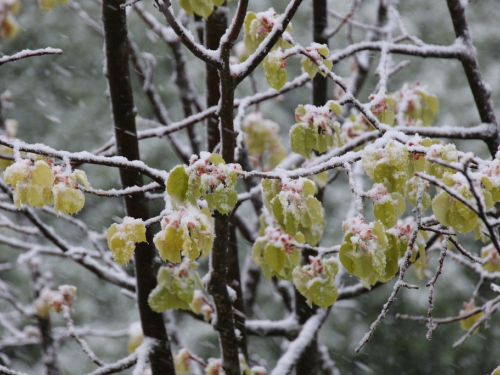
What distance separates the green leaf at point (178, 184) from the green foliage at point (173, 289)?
1.84 ft

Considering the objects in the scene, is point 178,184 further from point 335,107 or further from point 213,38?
point 213,38

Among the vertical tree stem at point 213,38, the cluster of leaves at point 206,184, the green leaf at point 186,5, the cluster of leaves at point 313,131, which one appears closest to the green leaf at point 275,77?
the cluster of leaves at point 313,131

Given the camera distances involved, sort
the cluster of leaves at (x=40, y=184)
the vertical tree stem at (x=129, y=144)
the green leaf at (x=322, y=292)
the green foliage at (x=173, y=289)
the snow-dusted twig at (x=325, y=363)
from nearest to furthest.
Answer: the cluster of leaves at (x=40, y=184) → the green leaf at (x=322, y=292) → the green foliage at (x=173, y=289) → the vertical tree stem at (x=129, y=144) → the snow-dusted twig at (x=325, y=363)

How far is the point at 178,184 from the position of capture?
3.73 feet

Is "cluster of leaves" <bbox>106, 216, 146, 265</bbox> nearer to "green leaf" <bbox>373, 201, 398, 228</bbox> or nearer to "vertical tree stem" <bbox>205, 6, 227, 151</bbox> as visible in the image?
"green leaf" <bbox>373, 201, 398, 228</bbox>

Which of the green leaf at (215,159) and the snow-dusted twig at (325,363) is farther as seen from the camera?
the snow-dusted twig at (325,363)

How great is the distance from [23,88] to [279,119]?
3707 mm

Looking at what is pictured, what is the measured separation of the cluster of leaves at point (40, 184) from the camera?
1186 mm

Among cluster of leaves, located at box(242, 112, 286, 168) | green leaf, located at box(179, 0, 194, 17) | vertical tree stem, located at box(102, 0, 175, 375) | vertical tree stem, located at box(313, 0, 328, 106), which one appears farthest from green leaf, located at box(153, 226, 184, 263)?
cluster of leaves, located at box(242, 112, 286, 168)

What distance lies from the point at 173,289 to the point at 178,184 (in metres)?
0.62

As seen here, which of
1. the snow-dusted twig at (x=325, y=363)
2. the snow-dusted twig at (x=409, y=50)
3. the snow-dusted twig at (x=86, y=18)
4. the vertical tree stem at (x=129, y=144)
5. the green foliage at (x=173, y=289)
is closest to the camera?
the green foliage at (x=173, y=289)

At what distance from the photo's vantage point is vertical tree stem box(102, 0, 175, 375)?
172cm

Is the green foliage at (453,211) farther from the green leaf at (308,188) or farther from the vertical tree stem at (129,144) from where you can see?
the vertical tree stem at (129,144)

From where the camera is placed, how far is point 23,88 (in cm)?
679
